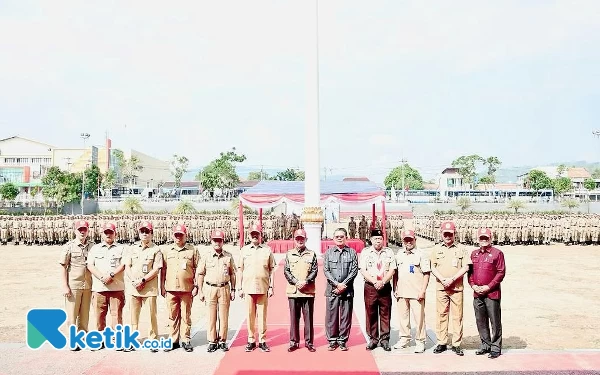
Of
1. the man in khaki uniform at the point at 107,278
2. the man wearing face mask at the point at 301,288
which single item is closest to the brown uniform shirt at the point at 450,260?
the man wearing face mask at the point at 301,288

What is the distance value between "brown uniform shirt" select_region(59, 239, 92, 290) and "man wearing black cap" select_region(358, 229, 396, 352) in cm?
337

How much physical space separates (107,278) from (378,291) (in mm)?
3248

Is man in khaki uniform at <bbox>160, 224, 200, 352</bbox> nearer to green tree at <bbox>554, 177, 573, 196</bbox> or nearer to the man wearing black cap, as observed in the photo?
the man wearing black cap

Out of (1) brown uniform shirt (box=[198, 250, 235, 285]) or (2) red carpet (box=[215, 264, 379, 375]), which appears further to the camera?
(1) brown uniform shirt (box=[198, 250, 235, 285])

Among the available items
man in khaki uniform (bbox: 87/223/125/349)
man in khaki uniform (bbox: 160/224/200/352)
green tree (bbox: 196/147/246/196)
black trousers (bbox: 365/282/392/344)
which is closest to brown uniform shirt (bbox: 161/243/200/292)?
man in khaki uniform (bbox: 160/224/200/352)

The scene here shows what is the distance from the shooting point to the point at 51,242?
22.3 m

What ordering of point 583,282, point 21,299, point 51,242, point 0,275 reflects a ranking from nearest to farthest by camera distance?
point 21,299, point 583,282, point 0,275, point 51,242

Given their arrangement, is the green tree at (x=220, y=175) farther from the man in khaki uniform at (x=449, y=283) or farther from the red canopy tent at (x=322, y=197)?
the man in khaki uniform at (x=449, y=283)

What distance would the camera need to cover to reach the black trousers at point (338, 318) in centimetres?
609

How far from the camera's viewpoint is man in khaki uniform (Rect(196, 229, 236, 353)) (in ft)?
19.8

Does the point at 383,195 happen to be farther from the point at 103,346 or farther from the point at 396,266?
the point at 103,346

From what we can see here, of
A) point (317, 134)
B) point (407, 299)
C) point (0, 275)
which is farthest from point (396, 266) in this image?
point (0, 275)

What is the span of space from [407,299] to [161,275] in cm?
299

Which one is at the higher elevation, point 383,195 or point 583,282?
point 383,195
